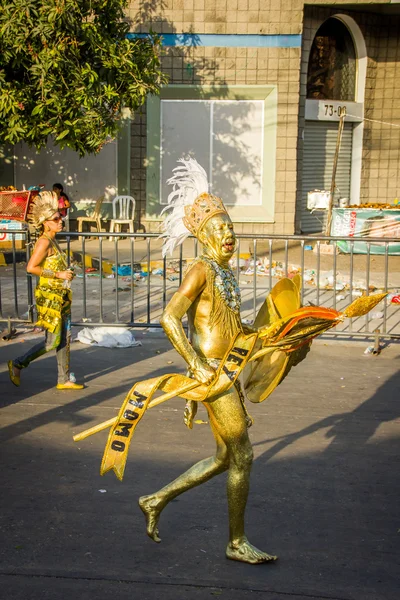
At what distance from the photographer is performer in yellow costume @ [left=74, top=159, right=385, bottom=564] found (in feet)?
14.3

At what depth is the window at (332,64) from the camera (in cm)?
2131

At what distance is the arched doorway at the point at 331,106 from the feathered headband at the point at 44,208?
47.0 ft

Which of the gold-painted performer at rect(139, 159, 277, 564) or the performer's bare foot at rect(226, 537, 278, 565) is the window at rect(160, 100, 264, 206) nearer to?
the gold-painted performer at rect(139, 159, 277, 564)

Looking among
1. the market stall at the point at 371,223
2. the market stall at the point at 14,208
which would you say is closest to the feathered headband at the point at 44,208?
the market stall at the point at 14,208

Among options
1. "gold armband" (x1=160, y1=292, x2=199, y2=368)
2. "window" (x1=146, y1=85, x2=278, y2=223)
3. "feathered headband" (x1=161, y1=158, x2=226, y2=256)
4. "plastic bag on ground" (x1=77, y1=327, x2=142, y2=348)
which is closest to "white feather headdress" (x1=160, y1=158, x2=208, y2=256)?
"feathered headband" (x1=161, y1=158, x2=226, y2=256)

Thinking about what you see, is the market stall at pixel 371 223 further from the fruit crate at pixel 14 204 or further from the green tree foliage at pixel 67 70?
the fruit crate at pixel 14 204

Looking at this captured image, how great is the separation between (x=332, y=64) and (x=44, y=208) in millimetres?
15895

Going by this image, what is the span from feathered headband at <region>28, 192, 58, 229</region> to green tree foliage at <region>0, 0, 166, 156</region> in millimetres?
6991

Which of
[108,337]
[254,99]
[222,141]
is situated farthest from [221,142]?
[108,337]

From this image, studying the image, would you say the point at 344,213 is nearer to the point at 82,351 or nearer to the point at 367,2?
the point at 367,2

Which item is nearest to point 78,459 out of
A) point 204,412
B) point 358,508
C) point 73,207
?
point 204,412

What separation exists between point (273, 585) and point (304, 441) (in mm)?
2357

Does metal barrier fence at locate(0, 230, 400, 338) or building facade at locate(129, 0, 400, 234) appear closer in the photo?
metal barrier fence at locate(0, 230, 400, 338)

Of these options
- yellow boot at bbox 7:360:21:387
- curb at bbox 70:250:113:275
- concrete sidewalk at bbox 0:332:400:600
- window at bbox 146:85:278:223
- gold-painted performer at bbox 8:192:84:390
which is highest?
window at bbox 146:85:278:223
